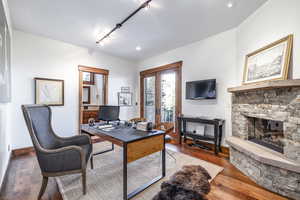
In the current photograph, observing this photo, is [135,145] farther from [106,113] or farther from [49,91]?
[49,91]

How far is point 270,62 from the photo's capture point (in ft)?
6.99

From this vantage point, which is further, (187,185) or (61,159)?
(187,185)

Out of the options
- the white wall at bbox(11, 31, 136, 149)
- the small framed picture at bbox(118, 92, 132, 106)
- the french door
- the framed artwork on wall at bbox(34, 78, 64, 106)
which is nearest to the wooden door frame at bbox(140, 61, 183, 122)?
the french door

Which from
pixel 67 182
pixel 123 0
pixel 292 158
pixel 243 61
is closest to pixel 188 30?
pixel 243 61

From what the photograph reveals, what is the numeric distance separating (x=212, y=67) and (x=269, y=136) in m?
1.89

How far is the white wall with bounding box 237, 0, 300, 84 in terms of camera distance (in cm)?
182

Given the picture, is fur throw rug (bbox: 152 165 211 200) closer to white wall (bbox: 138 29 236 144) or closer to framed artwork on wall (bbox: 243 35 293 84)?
white wall (bbox: 138 29 236 144)

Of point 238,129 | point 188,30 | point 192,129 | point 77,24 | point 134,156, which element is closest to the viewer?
point 134,156

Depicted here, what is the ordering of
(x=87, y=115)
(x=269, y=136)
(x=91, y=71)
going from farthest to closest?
(x=87, y=115)
(x=91, y=71)
(x=269, y=136)

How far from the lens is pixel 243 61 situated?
2.78 metres

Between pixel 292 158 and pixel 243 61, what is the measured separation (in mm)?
1917

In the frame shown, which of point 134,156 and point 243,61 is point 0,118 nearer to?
point 134,156

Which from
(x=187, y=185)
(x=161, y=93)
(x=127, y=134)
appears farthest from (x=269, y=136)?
(x=161, y=93)

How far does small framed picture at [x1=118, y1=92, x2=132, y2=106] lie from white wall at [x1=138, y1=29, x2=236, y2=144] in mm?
2214
